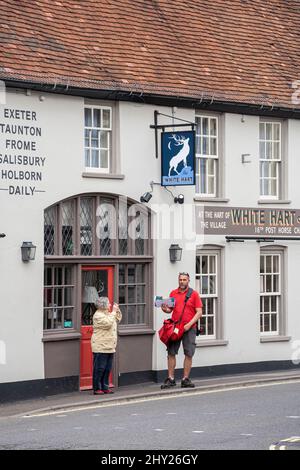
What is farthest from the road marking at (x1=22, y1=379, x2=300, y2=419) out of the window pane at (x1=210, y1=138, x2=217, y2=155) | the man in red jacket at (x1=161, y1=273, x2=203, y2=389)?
the window pane at (x1=210, y1=138, x2=217, y2=155)

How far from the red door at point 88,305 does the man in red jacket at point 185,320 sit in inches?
62.5

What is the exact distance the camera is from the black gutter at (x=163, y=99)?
2206 cm

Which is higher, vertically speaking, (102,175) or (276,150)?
(276,150)

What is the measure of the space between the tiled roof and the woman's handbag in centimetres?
454

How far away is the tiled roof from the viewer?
2281 centimetres

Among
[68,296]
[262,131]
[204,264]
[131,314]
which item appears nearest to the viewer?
[68,296]

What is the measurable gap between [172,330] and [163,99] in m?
4.88

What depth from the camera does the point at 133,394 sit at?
21.8 m

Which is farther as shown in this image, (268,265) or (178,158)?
(268,265)

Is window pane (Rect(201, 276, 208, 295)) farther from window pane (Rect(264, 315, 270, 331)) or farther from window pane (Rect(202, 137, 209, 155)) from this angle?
window pane (Rect(202, 137, 209, 155))

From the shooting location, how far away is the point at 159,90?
24.1 m

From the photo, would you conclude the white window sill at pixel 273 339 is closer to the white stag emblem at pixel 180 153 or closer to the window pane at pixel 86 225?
the white stag emblem at pixel 180 153

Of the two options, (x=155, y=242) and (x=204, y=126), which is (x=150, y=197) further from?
(x=204, y=126)

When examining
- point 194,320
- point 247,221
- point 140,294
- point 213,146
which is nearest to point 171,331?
point 194,320
